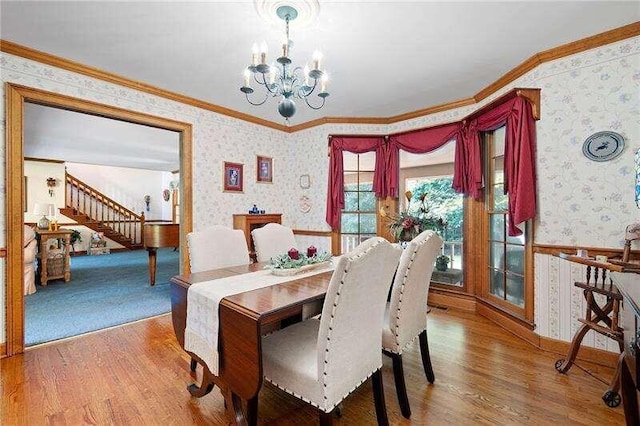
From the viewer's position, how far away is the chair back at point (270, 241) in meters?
2.54

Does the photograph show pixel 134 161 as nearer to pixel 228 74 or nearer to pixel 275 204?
pixel 275 204

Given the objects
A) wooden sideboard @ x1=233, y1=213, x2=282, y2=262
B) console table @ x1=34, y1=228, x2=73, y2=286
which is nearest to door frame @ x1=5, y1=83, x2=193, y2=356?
wooden sideboard @ x1=233, y1=213, x2=282, y2=262

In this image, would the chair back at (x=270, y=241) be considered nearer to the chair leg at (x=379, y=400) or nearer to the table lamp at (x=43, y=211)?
the chair leg at (x=379, y=400)

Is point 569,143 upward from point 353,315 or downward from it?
upward

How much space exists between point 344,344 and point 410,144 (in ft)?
9.81

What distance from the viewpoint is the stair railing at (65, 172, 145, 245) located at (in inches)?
298

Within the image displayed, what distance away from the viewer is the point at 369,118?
12.7 ft

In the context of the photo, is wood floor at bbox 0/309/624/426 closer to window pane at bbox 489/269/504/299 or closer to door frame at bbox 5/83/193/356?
door frame at bbox 5/83/193/356

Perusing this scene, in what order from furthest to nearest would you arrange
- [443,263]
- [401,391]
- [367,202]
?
[367,202]
[443,263]
[401,391]

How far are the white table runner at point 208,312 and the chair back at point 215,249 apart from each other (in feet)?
1.54

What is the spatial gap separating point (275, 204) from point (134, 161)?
5.38m

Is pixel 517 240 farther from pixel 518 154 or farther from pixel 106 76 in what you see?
pixel 106 76

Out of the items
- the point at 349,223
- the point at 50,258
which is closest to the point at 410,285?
the point at 349,223

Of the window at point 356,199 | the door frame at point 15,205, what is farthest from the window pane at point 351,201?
the door frame at point 15,205
